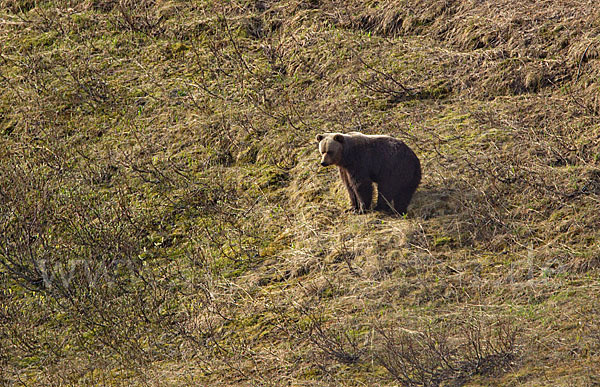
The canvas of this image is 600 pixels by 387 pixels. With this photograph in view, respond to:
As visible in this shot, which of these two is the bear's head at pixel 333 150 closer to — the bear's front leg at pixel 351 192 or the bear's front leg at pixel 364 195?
the bear's front leg at pixel 351 192

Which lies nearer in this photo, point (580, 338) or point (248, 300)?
point (580, 338)

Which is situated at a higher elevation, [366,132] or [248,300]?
[366,132]

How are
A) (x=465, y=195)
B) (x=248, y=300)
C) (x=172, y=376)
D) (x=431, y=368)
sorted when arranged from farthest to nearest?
(x=465, y=195) → (x=248, y=300) → (x=172, y=376) → (x=431, y=368)

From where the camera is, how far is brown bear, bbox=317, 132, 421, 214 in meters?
8.24

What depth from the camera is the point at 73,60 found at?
12.8 metres

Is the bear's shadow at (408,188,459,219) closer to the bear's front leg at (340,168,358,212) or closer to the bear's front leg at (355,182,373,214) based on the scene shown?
the bear's front leg at (355,182,373,214)

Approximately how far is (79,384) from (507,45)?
24.6 feet

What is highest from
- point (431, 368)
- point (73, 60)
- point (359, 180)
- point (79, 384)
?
point (73, 60)

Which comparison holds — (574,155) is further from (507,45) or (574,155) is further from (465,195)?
(507,45)

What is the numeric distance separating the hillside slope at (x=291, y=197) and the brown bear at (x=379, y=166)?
→ 0.25m

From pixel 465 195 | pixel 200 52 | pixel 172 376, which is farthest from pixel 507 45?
pixel 172 376

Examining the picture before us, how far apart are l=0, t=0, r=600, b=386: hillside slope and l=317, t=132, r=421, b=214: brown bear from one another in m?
0.25

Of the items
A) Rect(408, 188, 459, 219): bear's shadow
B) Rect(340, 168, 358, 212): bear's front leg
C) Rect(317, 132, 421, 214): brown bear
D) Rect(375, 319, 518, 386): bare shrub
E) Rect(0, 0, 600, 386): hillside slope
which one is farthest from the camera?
Rect(340, 168, 358, 212): bear's front leg

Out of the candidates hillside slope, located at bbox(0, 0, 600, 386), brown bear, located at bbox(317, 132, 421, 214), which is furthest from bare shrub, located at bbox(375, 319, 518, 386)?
brown bear, located at bbox(317, 132, 421, 214)
